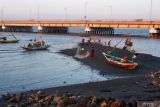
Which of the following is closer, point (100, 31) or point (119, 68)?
point (119, 68)

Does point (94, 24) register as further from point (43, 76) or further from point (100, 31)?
point (43, 76)

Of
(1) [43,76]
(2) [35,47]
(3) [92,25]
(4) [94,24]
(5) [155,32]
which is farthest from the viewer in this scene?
(3) [92,25]

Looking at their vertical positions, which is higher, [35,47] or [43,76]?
[35,47]

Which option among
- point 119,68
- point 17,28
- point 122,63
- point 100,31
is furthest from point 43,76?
point 17,28

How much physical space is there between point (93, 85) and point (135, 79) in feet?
13.8

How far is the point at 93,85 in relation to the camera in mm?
26594

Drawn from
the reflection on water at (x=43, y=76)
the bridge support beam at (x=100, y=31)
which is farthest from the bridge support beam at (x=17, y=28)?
the reflection on water at (x=43, y=76)

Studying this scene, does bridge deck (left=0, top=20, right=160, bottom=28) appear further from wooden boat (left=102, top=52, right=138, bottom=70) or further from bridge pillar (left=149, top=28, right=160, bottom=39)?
wooden boat (left=102, top=52, right=138, bottom=70)

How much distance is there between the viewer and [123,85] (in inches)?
1030

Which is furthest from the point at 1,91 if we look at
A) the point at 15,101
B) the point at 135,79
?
the point at 135,79

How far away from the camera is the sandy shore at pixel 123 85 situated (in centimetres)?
2088

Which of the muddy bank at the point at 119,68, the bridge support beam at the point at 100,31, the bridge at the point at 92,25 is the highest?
the bridge at the point at 92,25

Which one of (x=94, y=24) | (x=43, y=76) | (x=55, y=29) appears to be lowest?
(x=43, y=76)

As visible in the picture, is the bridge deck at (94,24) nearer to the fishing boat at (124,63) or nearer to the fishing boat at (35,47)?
the fishing boat at (35,47)
